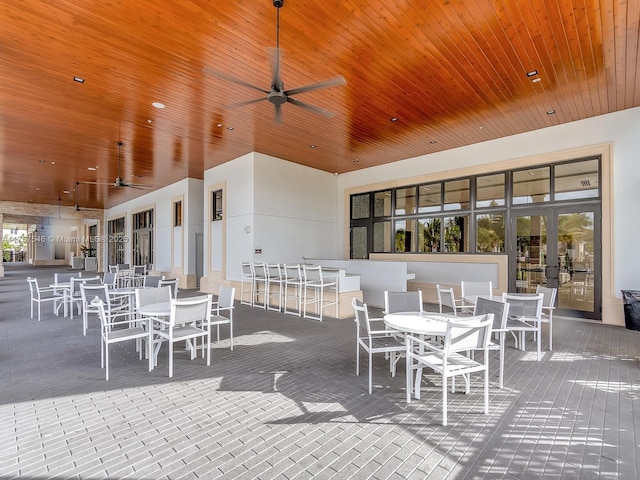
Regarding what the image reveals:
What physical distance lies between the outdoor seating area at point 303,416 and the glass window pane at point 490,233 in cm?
352

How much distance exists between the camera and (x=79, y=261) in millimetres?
23297

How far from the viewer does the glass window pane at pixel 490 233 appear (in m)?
7.77

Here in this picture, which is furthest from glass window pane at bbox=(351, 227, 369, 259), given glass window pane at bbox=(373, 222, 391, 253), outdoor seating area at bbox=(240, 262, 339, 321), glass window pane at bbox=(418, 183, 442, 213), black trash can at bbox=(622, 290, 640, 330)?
black trash can at bbox=(622, 290, 640, 330)

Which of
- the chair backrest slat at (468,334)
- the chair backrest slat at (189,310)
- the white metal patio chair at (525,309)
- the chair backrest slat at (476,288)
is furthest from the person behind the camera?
the chair backrest slat at (476,288)

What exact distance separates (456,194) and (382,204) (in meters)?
2.24

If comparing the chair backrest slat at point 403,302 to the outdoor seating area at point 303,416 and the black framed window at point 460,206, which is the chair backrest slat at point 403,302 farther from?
the black framed window at point 460,206

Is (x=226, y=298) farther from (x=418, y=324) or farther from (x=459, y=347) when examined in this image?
(x=459, y=347)

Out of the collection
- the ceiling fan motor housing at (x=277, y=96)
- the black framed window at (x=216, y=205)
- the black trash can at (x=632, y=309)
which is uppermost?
the ceiling fan motor housing at (x=277, y=96)

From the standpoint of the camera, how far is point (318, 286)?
672 cm

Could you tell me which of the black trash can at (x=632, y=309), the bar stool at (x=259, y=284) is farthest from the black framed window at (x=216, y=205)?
the black trash can at (x=632, y=309)

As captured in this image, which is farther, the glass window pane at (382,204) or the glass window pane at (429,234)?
the glass window pane at (382,204)

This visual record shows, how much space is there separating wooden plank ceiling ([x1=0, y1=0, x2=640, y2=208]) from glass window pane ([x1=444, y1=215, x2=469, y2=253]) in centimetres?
194


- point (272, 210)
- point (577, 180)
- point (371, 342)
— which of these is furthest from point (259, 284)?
point (577, 180)

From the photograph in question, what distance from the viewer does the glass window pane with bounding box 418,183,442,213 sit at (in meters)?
8.84
